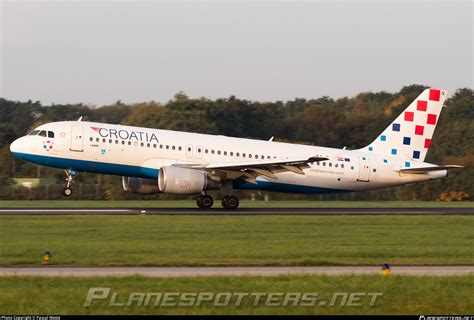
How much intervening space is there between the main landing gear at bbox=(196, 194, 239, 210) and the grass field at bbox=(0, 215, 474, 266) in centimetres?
526

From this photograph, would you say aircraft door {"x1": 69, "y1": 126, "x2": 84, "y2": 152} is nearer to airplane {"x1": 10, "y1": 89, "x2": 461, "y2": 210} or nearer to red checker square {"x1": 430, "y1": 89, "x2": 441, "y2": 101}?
airplane {"x1": 10, "y1": 89, "x2": 461, "y2": 210}

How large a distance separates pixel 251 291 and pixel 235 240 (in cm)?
1013

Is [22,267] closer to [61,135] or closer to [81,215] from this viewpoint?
[81,215]

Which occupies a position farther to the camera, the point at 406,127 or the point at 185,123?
the point at 185,123

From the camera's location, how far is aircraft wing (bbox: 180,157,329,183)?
3972cm

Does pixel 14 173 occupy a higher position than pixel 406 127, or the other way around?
pixel 406 127

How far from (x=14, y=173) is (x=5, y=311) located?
58066 mm

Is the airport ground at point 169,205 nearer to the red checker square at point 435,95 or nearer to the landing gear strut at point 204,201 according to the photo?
the landing gear strut at point 204,201

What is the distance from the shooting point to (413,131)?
4594 centimetres

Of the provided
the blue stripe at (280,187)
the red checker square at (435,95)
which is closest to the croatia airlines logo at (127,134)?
the blue stripe at (280,187)

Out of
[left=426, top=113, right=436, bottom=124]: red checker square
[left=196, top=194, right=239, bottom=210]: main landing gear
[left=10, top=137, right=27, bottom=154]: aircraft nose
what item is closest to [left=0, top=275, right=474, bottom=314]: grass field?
[left=196, top=194, right=239, bottom=210]: main landing gear

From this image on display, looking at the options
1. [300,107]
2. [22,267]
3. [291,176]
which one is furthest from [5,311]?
[300,107]

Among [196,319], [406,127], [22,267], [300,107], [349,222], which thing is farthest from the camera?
[300,107]

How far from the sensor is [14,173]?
70812 mm
